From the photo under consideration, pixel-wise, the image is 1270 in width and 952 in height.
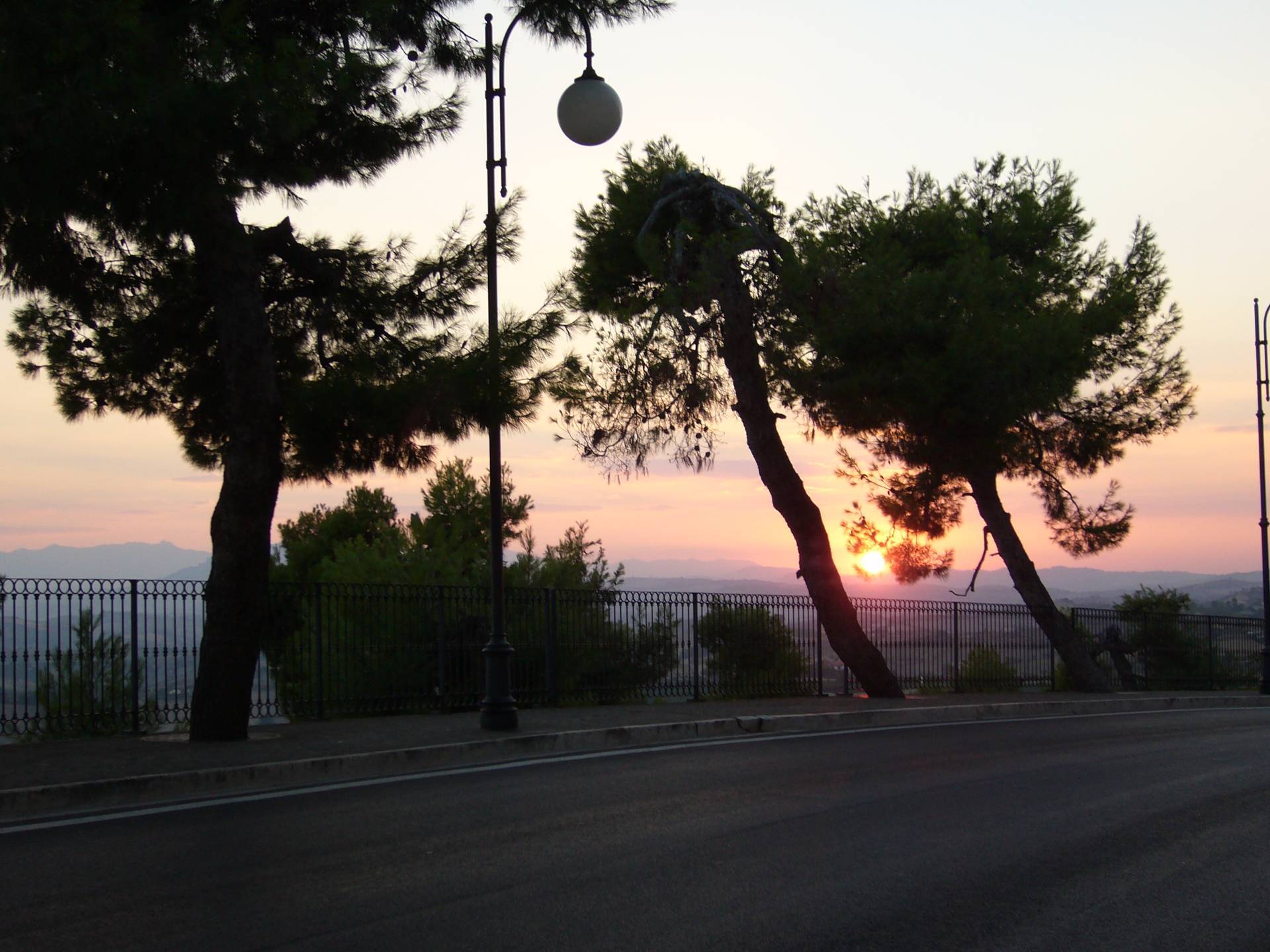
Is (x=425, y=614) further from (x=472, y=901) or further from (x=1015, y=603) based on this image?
(x=1015, y=603)

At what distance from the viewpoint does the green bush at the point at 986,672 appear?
24259 millimetres

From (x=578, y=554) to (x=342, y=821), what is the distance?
23.8 meters

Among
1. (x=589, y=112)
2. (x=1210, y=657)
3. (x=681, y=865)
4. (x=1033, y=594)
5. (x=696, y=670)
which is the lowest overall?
(x=1210, y=657)

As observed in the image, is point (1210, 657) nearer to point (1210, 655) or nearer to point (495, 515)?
point (1210, 655)

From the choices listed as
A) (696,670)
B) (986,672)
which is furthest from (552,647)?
(986,672)

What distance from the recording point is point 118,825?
8008 mm

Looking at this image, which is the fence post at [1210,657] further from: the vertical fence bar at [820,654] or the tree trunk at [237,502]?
the tree trunk at [237,502]

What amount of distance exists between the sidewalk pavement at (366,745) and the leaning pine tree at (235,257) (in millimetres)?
1316

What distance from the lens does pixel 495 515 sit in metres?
13.6

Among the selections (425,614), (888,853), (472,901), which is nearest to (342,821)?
(472,901)

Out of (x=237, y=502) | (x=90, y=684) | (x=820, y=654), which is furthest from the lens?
(x=820, y=654)

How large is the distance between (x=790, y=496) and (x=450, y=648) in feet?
21.8

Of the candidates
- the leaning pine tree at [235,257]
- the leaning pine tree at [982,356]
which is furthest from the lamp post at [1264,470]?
the leaning pine tree at [235,257]

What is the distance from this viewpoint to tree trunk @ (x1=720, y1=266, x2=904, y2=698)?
68.6 feet
